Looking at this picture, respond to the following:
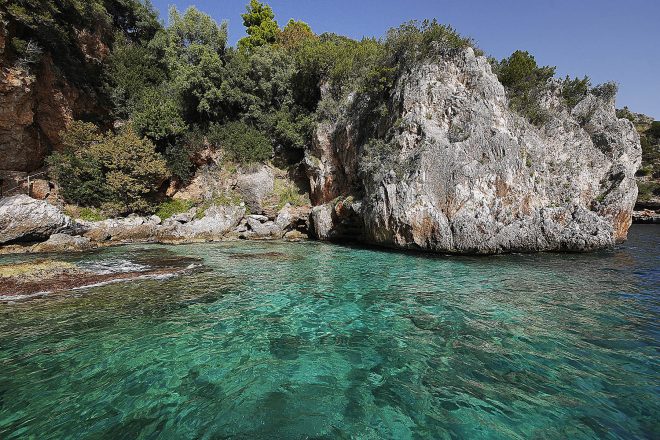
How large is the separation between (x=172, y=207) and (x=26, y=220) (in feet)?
30.8

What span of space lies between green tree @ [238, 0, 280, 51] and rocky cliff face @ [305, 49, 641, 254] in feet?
69.0

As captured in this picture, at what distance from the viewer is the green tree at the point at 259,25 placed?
1395 inches

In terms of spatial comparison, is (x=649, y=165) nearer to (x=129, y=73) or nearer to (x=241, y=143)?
(x=241, y=143)

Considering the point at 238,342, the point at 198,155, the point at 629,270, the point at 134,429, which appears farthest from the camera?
the point at 198,155

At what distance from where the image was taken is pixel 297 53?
96.9 ft

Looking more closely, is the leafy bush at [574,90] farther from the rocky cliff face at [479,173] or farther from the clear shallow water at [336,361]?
the clear shallow water at [336,361]

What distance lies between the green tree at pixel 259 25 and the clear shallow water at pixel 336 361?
34.7 meters

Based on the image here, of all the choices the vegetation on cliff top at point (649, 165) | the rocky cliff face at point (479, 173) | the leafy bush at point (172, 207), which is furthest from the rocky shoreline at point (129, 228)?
the vegetation on cliff top at point (649, 165)

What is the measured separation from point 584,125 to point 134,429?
29.9m

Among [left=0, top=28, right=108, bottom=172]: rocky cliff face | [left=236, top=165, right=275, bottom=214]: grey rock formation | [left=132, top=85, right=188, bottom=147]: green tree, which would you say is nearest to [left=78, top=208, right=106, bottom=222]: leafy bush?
[left=0, top=28, right=108, bottom=172]: rocky cliff face

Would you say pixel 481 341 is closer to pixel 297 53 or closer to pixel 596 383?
pixel 596 383

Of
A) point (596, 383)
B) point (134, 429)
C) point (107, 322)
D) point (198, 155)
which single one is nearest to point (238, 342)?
point (134, 429)

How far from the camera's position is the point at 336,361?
16.6 ft

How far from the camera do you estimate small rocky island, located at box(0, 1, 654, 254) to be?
15984mm
